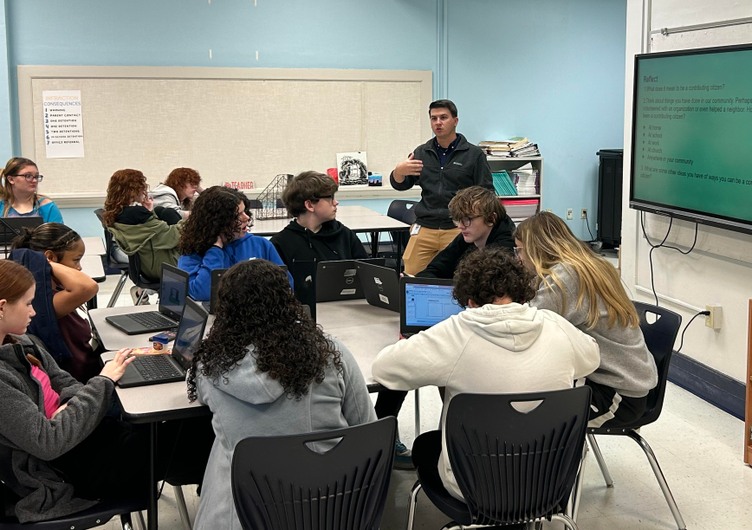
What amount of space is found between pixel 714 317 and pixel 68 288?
317cm

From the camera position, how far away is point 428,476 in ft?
8.59

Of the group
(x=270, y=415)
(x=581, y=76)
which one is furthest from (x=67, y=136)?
(x=270, y=415)

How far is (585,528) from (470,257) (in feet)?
4.24

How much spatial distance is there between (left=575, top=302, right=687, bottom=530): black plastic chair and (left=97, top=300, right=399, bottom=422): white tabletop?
0.84 metres

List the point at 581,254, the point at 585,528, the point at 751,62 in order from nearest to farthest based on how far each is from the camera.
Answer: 1. the point at 581,254
2. the point at 585,528
3. the point at 751,62

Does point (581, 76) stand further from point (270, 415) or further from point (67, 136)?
point (270, 415)

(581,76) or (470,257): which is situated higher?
(581,76)

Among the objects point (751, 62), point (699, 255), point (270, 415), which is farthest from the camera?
point (699, 255)

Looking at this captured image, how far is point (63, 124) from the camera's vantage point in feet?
24.5

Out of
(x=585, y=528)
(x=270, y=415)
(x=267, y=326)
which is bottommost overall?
(x=585, y=528)

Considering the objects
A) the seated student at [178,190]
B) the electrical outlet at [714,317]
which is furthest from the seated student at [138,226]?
the electrical outlet at [714,317]

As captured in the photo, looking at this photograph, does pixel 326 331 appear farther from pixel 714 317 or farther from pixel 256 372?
pixel 714 317

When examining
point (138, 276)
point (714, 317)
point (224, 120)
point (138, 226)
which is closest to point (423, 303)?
point (714, 317)

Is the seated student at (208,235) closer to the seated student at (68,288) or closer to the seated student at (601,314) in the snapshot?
the seated student at (68,288)
